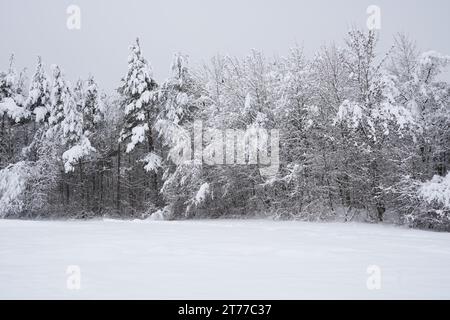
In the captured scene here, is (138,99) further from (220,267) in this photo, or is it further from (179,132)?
(220,267)

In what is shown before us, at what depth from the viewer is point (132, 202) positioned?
39281 mm

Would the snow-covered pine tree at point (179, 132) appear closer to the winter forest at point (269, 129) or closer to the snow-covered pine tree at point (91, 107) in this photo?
the winter forest at point (269, 129)

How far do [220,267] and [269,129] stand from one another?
18.0 metres

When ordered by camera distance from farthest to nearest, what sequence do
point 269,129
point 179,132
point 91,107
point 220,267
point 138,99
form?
point 91,107
point 138,99
point 179,132
point 269,129
point 220,267

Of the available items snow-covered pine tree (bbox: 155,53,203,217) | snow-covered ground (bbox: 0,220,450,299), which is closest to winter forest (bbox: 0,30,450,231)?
snow-covered pine tree (bbox: 155,53,203,217)

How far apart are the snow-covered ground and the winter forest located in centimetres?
1014

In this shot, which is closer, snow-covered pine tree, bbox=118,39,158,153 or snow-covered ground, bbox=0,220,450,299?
snow-covered ground, bbox=0,220,450,299

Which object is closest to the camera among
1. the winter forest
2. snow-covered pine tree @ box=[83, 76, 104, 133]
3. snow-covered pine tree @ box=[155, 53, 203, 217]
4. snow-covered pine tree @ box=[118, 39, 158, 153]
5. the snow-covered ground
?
the snow-covered ground

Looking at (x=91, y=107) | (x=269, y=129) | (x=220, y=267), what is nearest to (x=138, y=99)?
(x=91, y=107)

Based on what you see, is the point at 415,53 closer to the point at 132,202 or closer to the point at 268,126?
the point at 268,126

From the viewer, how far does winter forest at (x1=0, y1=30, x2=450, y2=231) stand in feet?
68.9

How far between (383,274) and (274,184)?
1737 cm

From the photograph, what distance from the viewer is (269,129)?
82.4 ft

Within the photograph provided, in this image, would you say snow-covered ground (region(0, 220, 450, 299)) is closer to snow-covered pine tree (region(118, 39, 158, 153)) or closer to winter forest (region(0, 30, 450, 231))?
winter forest (region(0, 30, 450, 231))
